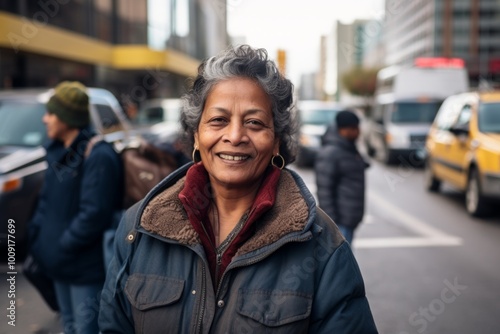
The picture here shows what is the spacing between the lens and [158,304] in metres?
2.06

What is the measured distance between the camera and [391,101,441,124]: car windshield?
62.9ft

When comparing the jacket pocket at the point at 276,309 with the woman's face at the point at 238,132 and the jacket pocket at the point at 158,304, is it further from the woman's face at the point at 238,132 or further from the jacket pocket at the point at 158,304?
the woman's face at the point at 238,132

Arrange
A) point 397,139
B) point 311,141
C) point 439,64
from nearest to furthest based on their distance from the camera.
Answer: point 311,141 < point 397,139 < point 439,64

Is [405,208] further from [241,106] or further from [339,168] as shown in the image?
[241,106]

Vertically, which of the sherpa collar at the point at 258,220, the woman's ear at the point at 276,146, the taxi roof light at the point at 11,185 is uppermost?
the woman's ear at the point at 276,146

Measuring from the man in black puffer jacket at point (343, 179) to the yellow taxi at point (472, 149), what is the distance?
4481mm

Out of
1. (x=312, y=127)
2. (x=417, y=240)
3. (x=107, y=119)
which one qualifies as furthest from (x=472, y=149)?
(x=312, y=127)

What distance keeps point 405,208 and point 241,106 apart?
960 cm

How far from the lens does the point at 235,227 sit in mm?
2260

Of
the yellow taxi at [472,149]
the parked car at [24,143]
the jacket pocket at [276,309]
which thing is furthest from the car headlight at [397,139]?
the jacket pocket at [276,309]

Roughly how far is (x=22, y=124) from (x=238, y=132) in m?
6.28

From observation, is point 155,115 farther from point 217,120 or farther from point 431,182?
point 217,120

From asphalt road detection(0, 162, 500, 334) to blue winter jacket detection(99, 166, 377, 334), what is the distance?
123 inches

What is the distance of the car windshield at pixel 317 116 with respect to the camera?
62.6 feet
